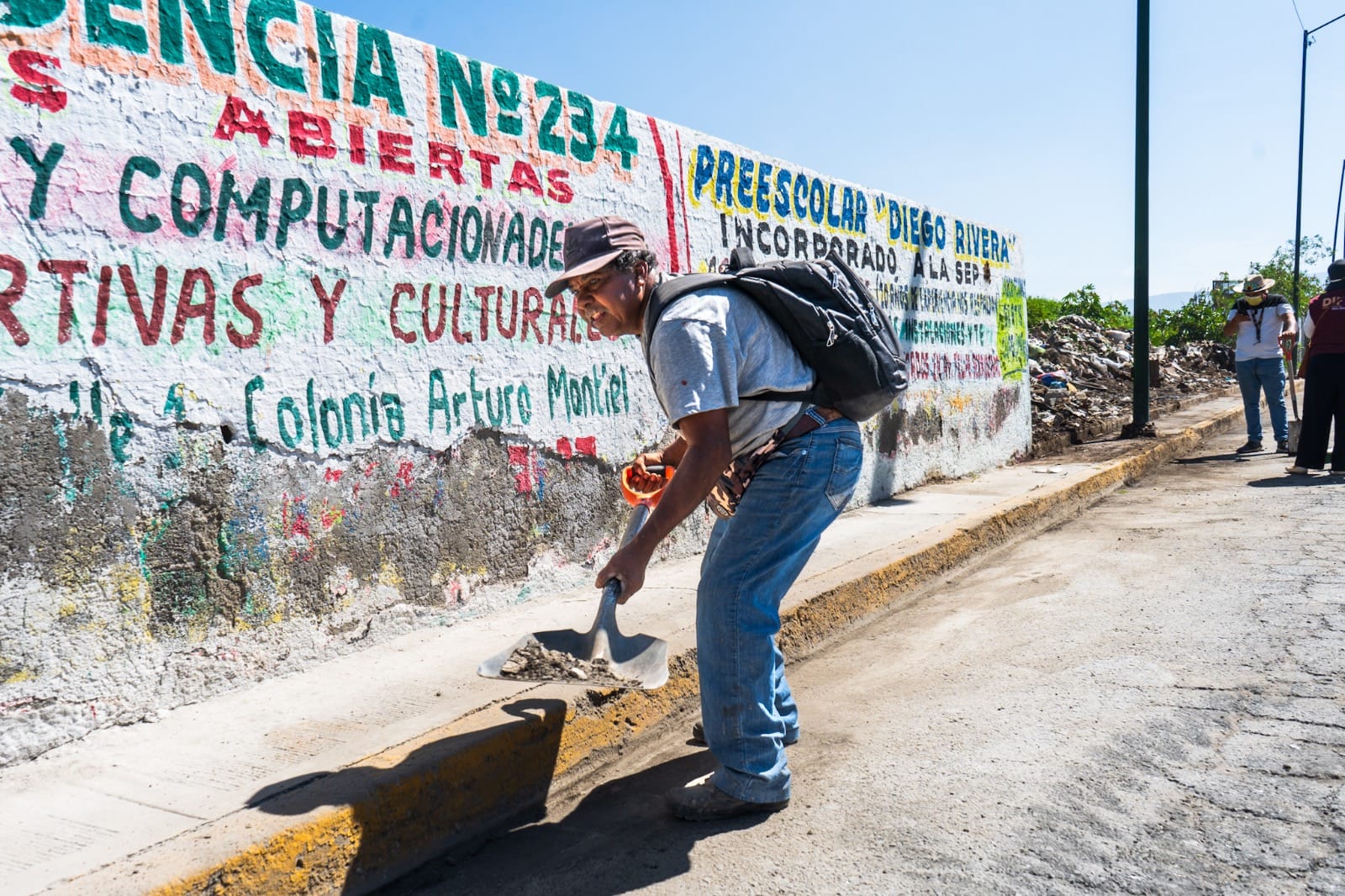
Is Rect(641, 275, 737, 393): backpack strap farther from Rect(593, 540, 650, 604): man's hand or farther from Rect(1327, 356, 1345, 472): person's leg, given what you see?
Rect(1327, 356, 1345, 472): person's leg

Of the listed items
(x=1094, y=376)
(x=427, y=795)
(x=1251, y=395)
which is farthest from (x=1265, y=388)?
(x=427, y=795)

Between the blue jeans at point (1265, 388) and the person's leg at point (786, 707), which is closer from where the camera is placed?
the person's leg at point (786, 707)

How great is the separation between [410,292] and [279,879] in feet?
7.92

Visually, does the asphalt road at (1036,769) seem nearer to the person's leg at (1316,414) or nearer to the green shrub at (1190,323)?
the person's leg at (1316,414)

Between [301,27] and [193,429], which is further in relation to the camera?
[301,27]

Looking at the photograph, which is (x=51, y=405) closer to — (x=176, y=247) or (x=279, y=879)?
(x=176, y=247)

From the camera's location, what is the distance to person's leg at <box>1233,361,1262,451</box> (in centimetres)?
1020

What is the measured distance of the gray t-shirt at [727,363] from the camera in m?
2.55

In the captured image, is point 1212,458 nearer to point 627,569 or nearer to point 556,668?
point 556,668

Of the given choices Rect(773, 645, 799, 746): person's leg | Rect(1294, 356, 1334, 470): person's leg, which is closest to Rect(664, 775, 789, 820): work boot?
Rect(773, 645, 799, 746): person's leg

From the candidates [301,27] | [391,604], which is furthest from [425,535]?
[301,27]

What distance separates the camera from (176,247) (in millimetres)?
3426

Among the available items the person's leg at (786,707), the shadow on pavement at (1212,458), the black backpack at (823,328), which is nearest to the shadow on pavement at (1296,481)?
the shadow on pavement at (1212,458)

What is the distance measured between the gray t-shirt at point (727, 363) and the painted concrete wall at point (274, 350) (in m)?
1.70
